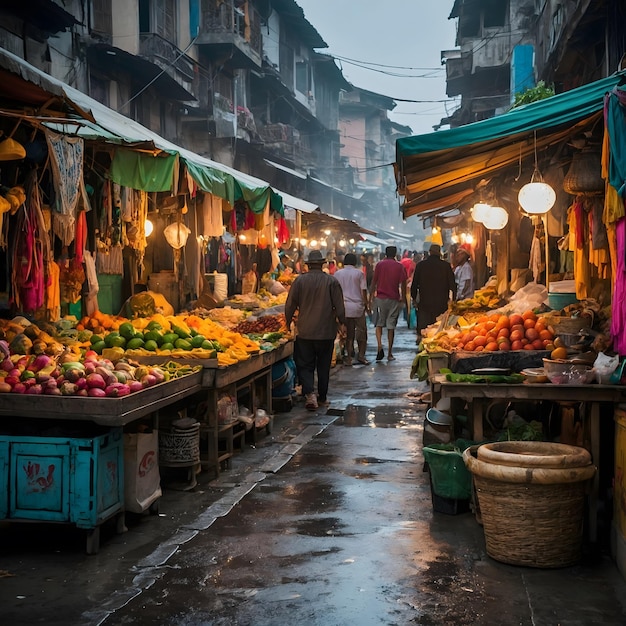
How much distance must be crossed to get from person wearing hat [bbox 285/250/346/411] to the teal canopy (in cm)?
200

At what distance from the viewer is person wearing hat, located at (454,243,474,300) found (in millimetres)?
16188

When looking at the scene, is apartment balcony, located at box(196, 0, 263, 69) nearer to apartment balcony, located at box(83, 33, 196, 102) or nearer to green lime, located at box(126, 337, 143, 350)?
apartment balcony, located at box(83, 33, 196, 102)

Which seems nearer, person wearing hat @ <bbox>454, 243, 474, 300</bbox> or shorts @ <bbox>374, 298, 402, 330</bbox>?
shorts @ <bbox>374, 298, 402, 330</bbox>

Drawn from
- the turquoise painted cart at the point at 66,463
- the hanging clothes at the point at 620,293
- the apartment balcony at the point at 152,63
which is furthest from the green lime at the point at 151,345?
the apartment balcony at the point at 152,63

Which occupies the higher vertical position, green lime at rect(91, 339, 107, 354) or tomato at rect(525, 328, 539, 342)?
tomato at rect(525, 328, 539, 342)

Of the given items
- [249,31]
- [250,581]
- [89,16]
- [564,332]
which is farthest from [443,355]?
[249,31]

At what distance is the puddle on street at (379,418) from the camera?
10164mm

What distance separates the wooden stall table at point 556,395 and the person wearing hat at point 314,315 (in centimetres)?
432

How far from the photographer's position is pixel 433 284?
46.2 ft

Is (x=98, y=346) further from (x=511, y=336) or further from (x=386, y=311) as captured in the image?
(x=386, y=311)

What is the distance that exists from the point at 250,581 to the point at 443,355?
4.16m

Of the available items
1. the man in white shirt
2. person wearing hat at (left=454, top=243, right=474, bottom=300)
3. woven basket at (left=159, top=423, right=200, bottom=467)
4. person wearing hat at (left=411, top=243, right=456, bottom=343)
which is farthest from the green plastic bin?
person wearing hat at (left=454, top=243, right=474, bottom=300)

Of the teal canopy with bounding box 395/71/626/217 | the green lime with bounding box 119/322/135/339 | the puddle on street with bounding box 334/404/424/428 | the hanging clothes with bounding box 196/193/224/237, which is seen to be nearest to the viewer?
the teal canopy with bounding box 395/71/626/217

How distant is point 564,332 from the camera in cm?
699
